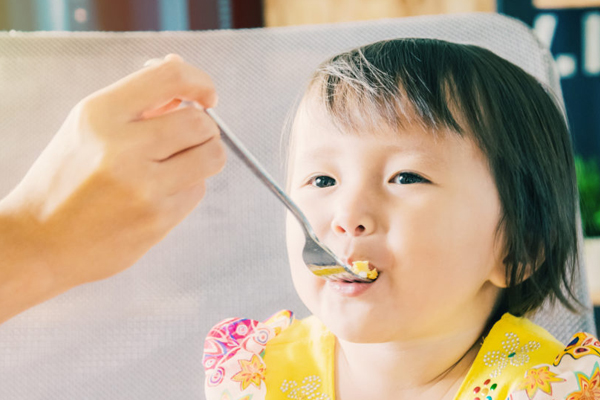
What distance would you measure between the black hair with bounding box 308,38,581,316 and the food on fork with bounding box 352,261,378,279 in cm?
14

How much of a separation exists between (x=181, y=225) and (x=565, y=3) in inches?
53.8

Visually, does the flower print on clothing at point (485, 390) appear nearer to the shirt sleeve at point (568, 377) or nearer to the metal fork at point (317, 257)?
the shirt sleeve at point (568, 377)

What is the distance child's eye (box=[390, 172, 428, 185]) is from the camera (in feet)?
2.09

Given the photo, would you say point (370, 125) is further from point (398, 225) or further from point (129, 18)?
point (129, 18)

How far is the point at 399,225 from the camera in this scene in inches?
24.2

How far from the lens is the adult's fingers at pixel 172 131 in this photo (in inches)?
20.2

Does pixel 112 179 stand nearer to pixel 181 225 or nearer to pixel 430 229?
pixel 430 229

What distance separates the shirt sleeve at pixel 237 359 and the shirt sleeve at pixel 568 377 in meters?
0.29

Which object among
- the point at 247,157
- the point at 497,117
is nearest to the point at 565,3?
the point at 497,117

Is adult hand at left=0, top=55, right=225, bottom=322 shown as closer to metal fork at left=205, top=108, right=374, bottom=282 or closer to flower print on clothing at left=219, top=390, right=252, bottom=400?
metal fork at left=205, top=108, right=374, bottom=282

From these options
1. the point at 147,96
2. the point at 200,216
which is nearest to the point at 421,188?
the point at 147,96

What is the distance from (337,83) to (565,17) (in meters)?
1.39

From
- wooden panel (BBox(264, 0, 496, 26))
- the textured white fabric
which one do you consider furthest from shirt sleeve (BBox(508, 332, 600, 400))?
wooden panel (BBox(264, 0, 496, 26))

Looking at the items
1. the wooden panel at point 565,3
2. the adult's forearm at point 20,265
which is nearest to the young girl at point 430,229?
the adult's forearm at point 20,265
